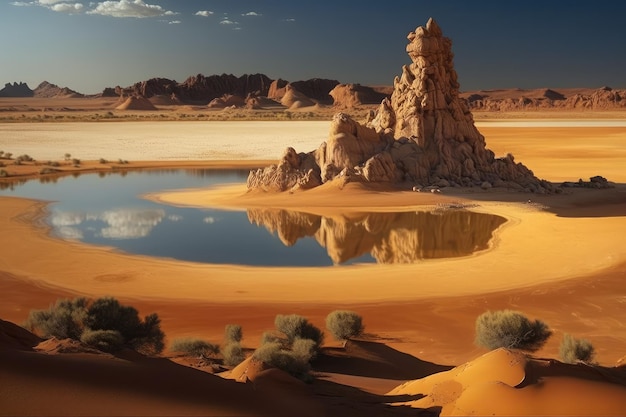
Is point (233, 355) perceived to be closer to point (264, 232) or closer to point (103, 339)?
point (103, 339)

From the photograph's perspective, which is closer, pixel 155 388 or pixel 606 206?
pixel 155 388

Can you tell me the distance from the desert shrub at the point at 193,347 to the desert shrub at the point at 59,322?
142 cm

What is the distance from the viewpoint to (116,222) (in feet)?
70.5

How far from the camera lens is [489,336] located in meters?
9.30

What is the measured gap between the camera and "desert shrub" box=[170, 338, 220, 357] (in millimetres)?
8945

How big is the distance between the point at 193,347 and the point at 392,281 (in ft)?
19.9

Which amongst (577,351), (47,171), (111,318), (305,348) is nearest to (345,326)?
(305,348)

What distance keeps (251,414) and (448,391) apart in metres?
2.20

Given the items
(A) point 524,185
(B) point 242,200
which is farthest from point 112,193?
(A) point 524,185

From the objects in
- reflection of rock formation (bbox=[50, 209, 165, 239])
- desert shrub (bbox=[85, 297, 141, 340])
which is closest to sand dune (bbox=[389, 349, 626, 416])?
desert shrub (bbox=[85, 297, 141, 340])

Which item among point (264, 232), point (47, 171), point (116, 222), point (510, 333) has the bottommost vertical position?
point (116, 222)

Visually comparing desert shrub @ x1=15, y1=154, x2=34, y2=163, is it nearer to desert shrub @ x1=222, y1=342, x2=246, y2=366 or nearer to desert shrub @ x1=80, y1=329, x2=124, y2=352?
desert shrub @ x1=80, y1=329, x2=124, y2=352

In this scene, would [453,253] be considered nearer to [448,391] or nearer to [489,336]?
[489,336]

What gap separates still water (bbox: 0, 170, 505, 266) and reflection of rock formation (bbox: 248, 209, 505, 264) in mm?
28
